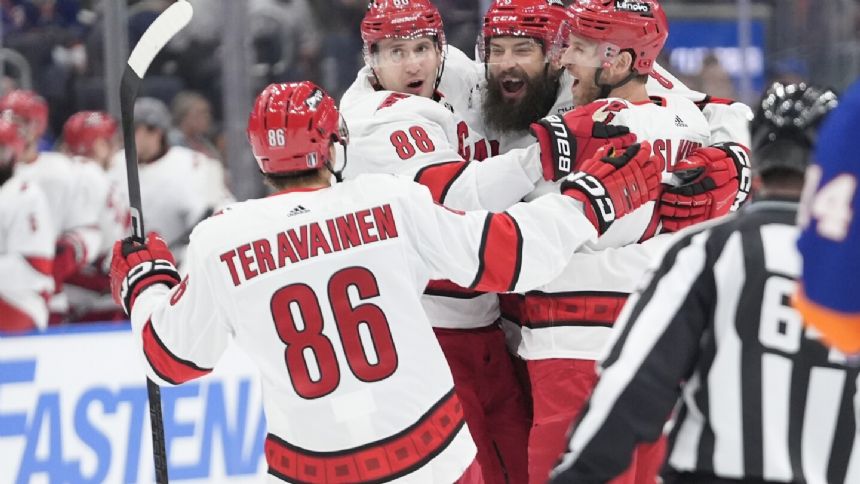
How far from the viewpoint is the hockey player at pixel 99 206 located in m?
6.85

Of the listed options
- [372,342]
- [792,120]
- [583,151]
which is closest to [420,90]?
[583,151]

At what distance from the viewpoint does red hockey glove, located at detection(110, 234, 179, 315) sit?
9.77 feet

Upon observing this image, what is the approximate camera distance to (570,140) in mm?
3012

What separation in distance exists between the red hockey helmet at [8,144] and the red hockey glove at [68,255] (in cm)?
51

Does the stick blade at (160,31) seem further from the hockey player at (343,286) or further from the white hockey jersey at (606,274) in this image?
the white hockey jersey at (606,274)

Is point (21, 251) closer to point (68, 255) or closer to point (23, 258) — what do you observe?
point (23, 258)

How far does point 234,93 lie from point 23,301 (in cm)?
138

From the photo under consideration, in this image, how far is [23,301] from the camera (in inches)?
248

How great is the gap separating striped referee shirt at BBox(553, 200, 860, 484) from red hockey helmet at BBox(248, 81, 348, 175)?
3.32ft

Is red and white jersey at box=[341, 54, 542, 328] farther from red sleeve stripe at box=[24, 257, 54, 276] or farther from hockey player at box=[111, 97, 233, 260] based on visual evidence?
hockey player at box=[111, 97, 233, 260]

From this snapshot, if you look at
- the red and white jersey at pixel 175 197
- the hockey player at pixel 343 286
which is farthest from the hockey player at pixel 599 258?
the red and white jersey at pixel 175 197

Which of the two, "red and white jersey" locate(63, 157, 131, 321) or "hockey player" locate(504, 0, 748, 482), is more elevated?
"hockey player" locate(504, 0, 748, 482)

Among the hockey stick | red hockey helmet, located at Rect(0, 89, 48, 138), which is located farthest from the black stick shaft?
red hockey helmet, located at Rect(0, 89, 48, 138)

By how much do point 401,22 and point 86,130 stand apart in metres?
4.16
